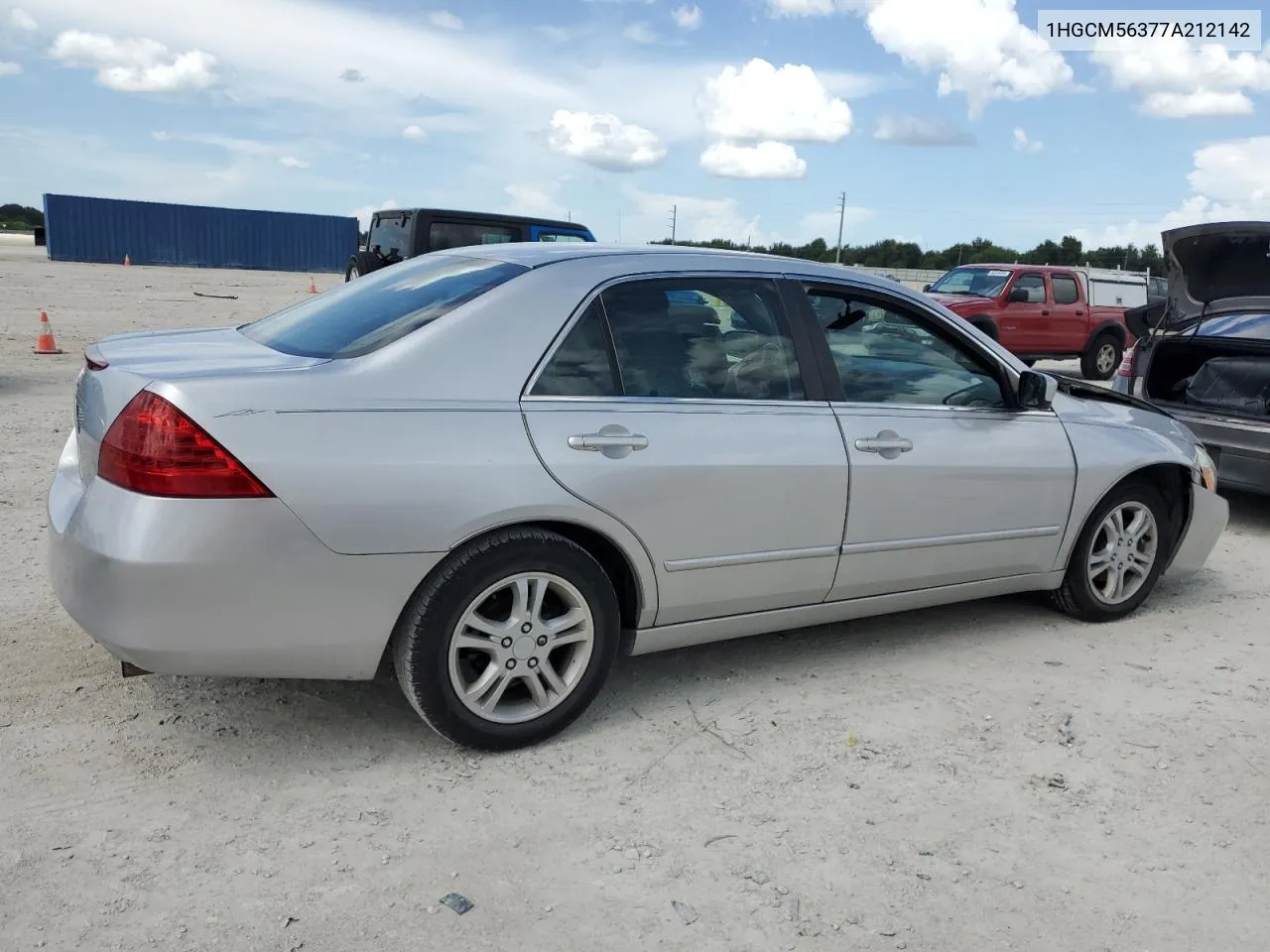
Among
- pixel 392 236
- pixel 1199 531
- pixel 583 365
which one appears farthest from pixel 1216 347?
pixel 392 236

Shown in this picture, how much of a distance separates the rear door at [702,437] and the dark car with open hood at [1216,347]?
4.06 meters

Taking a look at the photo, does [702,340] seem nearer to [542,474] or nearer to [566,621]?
[542,474]

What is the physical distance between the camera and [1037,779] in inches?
133

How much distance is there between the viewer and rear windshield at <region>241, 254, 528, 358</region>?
3348 millimetres

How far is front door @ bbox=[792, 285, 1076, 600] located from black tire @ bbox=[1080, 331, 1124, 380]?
13615 mm

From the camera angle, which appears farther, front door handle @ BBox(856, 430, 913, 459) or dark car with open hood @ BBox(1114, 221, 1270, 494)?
dark car with open hood @ BBox(1114, 221, 1270, 494)

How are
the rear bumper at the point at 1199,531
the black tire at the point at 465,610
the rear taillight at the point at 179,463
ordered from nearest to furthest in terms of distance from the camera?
the rear taillight at the point at 179,463, the black tire at the point at 465,610, the rear bumper at the point at 1199,531

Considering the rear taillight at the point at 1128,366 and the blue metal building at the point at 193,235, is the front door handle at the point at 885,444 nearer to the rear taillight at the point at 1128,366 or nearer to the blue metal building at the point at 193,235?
the rear taillight at the point at 1128,366

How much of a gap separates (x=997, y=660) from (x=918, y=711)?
0.71m

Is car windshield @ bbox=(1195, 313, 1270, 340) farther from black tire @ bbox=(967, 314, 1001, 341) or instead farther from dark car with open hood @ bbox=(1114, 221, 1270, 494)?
black tire @ bbox=(967, 314, 1001, 341)

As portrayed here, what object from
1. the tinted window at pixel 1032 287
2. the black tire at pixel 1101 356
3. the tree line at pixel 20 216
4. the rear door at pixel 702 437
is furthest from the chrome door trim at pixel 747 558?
the tree line at pixel 20 216

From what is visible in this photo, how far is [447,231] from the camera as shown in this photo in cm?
1312

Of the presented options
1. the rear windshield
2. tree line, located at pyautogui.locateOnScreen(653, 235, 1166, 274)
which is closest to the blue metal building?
tree line, located at pyautogui.locateOnScreen(653, 235, 1166, 274)

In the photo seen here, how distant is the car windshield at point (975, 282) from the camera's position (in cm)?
1596
